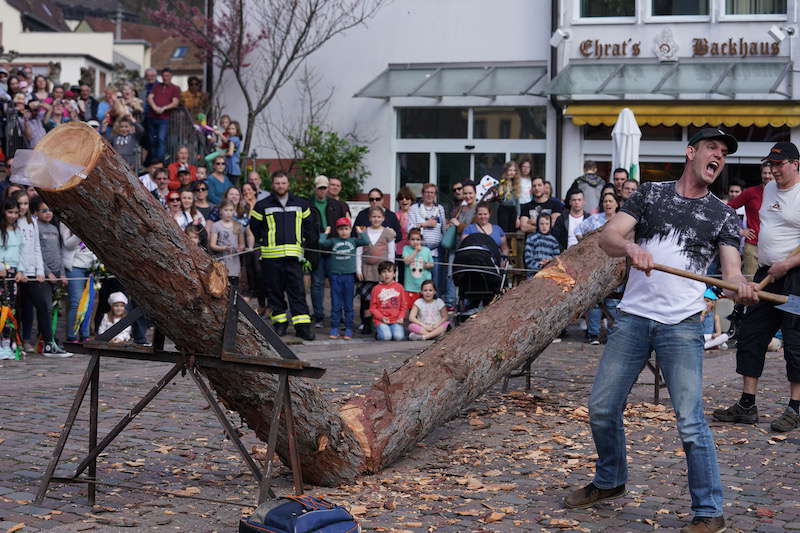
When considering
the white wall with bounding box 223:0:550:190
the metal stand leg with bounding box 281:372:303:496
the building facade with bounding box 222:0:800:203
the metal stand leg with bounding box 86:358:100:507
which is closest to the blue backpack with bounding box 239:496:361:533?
the metal stand leg with bounding box 281:372:303:496

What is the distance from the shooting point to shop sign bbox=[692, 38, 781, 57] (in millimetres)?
20125

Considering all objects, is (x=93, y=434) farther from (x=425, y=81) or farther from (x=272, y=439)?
(x=425, y=81)

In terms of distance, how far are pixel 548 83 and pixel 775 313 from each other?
13435mm

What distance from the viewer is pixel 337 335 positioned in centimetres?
1421

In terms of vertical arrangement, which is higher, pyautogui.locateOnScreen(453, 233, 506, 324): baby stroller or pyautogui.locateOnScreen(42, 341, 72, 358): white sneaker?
pyautogui.locateOnScreen(453, 233, 506, 324): baby stroller

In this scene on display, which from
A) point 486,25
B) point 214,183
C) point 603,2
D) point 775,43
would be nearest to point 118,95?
point 214,183

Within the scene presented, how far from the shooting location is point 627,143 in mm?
15883

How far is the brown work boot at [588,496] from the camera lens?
5988mm

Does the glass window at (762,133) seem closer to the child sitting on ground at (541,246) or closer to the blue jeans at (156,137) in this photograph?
the child sitting on ground at (541,246)

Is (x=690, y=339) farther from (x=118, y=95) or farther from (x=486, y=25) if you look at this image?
(x=486, y=25)

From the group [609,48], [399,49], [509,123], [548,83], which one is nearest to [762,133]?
[609,48]

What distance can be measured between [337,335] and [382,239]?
1393 millimetres

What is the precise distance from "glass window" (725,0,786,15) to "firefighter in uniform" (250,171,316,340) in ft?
35.4

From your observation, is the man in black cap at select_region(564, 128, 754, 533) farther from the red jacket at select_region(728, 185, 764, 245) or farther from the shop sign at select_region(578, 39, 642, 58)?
the shop sign at select_region(578, 39, 642, 58)
